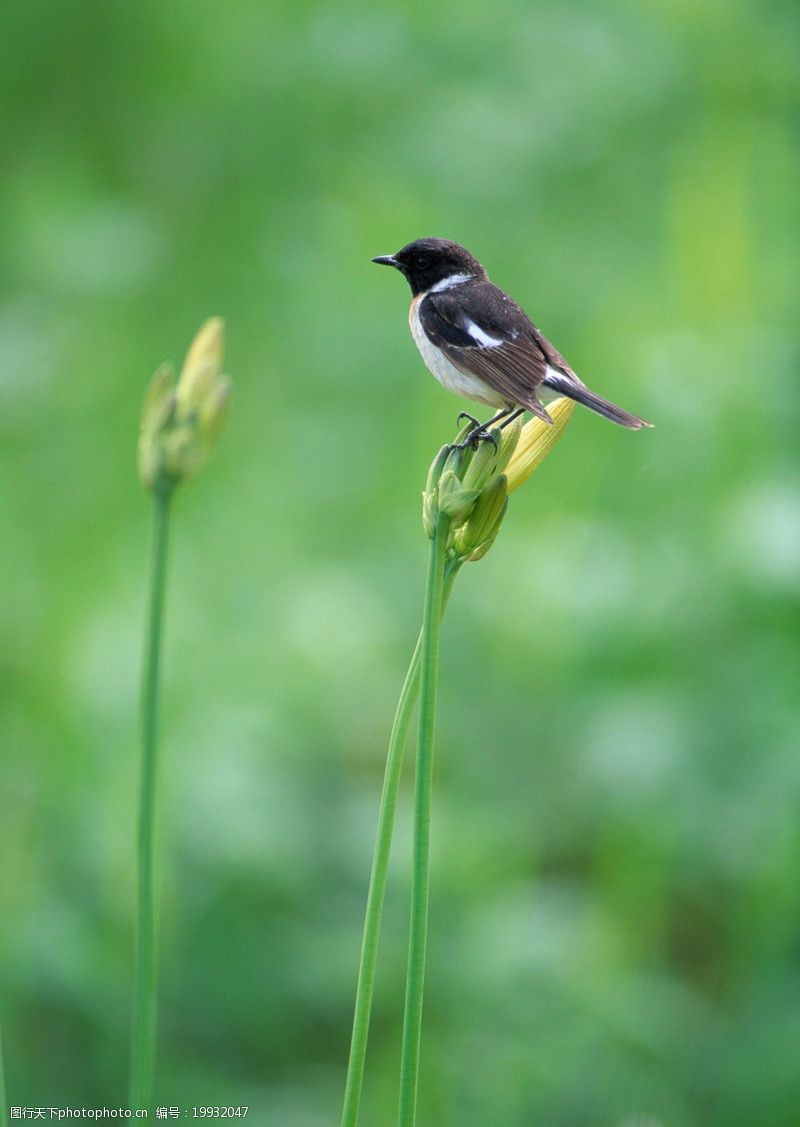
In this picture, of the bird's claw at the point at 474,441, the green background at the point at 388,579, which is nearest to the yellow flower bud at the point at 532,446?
the bird's claw at the point at 474,441

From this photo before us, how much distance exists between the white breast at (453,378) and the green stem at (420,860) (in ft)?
2.04

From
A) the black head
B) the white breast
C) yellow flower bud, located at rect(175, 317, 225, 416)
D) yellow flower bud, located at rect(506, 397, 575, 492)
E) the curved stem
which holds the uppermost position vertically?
the black head

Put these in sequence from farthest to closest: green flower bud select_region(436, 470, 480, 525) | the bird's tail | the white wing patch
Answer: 1. the white wing patch
2. the bird's tail
3. green flower bud select_region(436, 470, 480, 525)

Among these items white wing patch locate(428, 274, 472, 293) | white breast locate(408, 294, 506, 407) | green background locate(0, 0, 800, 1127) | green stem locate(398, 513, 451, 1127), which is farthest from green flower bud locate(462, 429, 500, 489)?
white wing patch locate(428, 274, 472, 293)

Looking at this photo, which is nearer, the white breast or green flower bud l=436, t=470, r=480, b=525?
green flower bud l=436, t=470, r=480, b=525

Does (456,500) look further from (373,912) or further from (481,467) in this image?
(373,912)

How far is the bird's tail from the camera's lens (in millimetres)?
1200

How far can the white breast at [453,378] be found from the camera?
133 centimetres

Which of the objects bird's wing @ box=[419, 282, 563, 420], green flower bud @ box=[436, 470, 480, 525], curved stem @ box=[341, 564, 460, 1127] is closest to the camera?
curved stem @ box=[341, 564, 460, 1127]

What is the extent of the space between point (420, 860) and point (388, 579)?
258 centimetres

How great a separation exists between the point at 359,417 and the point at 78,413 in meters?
0.94

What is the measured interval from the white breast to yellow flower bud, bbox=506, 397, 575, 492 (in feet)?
1.13

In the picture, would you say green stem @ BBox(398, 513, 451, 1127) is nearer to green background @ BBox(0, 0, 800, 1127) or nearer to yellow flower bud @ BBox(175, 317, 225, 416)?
yellow flower bud @ BBox(175, 317, 225, 416)

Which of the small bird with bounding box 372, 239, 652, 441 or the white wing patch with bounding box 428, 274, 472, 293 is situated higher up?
the white wing patch with bounding box 428, 274, 472, 293
